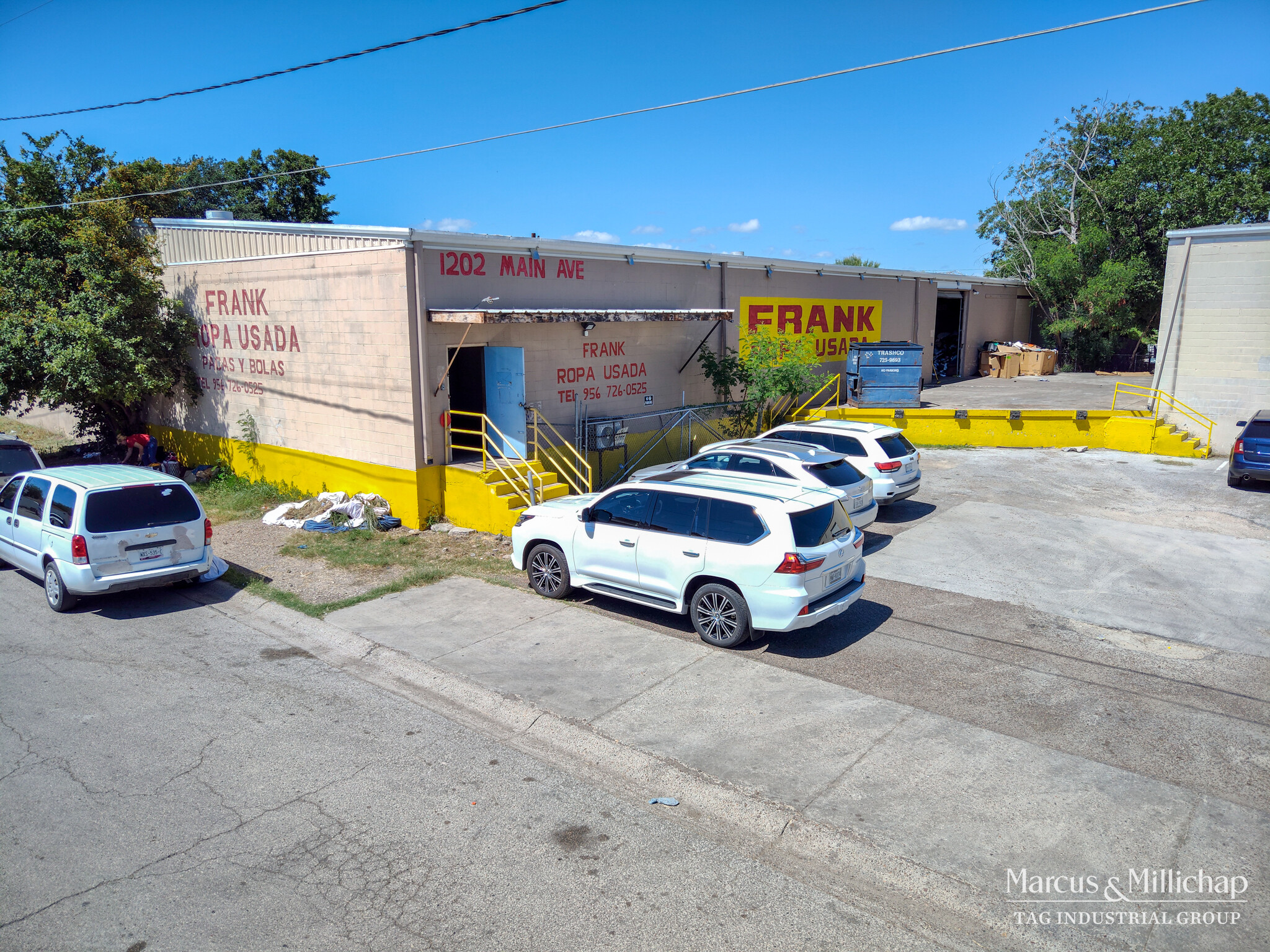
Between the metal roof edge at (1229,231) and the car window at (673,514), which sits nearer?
the car window at (673,514)

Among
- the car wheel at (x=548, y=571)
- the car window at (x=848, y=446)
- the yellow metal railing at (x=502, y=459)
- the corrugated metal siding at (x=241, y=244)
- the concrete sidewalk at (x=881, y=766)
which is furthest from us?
the car window at (x=848, y=446)

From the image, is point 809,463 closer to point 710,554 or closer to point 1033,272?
point 710,554

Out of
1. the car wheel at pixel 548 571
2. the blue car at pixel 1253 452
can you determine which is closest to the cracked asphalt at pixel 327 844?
the car wheel at pixel 548 571

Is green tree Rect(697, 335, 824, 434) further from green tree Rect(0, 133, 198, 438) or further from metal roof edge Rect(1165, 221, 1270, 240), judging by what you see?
green tree Rect(0, 133, 198, 438)

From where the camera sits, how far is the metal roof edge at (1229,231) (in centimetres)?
1927

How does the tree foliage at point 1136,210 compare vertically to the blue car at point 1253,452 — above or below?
above

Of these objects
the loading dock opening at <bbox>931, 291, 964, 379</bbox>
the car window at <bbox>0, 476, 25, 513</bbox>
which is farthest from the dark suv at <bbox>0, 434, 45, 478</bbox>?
the loading dock opening at <bbox>931, 291, 964, 379</bbox>

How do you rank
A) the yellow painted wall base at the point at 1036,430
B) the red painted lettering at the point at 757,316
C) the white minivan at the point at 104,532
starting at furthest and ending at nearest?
1. the red painted lettering at the point at 757,316
2. the yellow painted wall base at the point at 1036,430
3. the white minivan at the point at 104,532

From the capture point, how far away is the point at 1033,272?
119ft

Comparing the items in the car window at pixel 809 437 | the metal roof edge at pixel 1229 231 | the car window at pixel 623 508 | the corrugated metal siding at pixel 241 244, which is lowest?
the car window at pixel 623 508

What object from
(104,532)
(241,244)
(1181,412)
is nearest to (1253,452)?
(1181,412)

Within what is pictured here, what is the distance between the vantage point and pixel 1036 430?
20.3 meters

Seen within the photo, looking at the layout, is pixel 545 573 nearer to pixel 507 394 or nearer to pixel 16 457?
pixel 507 394

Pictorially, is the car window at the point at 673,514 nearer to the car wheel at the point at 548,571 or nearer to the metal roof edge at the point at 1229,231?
the car wheel at the point at 548,571
